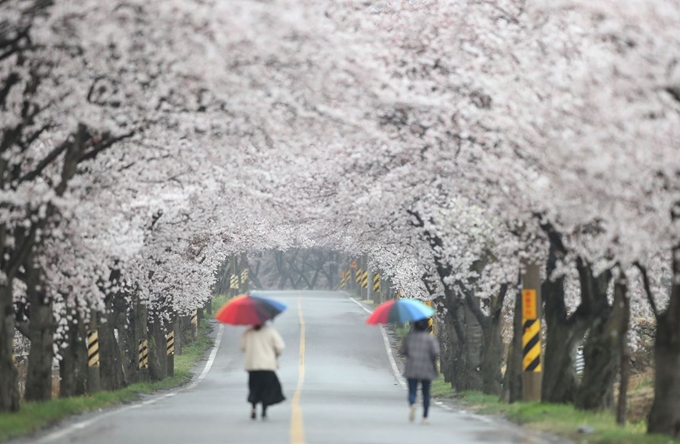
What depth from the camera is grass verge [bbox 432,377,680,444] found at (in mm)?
17797

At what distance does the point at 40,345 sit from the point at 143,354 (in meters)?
18.0

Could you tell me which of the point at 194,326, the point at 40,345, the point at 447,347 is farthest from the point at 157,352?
the point at 194,326

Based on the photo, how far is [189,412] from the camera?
2452 centimetres

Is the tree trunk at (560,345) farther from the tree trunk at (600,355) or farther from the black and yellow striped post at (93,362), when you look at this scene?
the black and yellow striped post at (93,362)

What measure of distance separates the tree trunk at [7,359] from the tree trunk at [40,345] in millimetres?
3245

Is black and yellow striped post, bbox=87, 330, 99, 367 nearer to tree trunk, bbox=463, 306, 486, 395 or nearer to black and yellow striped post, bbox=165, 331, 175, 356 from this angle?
tree trunk, bbox=463, 306, 486, 395

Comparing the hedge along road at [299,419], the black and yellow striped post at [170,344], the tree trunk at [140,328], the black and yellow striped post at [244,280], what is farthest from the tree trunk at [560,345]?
the black and yellow striped post at [244,280]

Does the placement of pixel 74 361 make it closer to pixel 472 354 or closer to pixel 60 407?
pixel 60 407

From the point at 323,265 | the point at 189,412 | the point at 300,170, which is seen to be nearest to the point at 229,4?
the point at 189,412

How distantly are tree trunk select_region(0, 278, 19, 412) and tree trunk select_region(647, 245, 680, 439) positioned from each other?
33.7 feet

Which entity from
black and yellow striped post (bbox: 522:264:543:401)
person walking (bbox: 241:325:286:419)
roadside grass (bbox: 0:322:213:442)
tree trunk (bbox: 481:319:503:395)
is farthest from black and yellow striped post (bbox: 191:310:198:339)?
person walking (bbox: 241:325:286:419)

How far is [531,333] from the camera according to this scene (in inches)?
1054

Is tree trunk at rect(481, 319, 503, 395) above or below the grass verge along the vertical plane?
above

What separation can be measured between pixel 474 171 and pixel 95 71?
8.13 m
